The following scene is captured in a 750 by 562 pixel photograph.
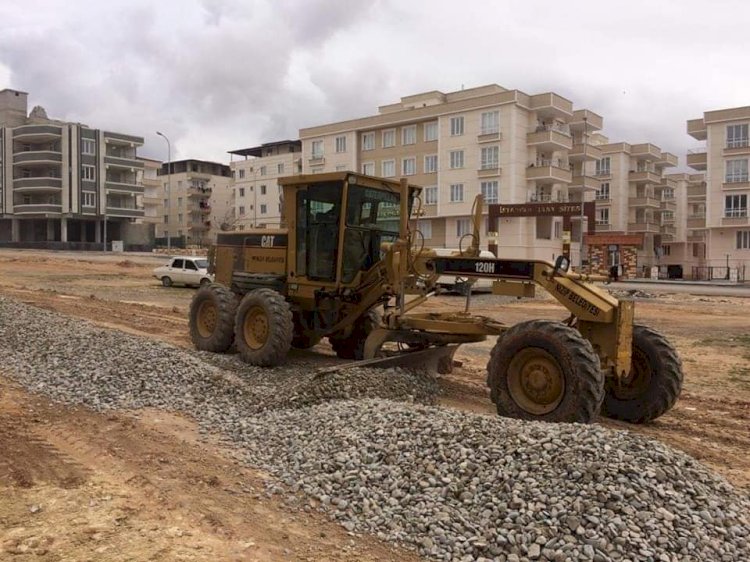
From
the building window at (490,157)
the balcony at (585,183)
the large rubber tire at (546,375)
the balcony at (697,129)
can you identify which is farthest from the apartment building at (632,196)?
the large rubber tire at (546,375)

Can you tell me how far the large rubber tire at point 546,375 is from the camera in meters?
7.03

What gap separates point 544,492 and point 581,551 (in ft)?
2.11

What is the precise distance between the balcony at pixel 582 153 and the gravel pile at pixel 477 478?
57881 millimetres

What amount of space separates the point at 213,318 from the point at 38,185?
232 ft

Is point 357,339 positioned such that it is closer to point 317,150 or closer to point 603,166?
point 317,150

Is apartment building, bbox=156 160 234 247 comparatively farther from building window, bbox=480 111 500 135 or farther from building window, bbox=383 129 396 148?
building window, bbox=480 111 500 135

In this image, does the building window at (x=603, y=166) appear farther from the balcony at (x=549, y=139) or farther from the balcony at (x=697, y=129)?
the balcony at (x=549, y=139)

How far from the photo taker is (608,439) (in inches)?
222

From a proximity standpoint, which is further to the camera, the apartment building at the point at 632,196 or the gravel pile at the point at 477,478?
the apartment building at the point at 632,196

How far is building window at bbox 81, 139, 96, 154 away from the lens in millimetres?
76456

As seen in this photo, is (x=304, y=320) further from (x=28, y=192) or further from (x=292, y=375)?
(x=28, y=192)

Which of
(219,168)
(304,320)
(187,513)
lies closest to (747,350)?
(304,320)

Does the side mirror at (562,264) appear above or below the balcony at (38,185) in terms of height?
below

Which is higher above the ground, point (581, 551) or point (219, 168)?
point (219, 168)
